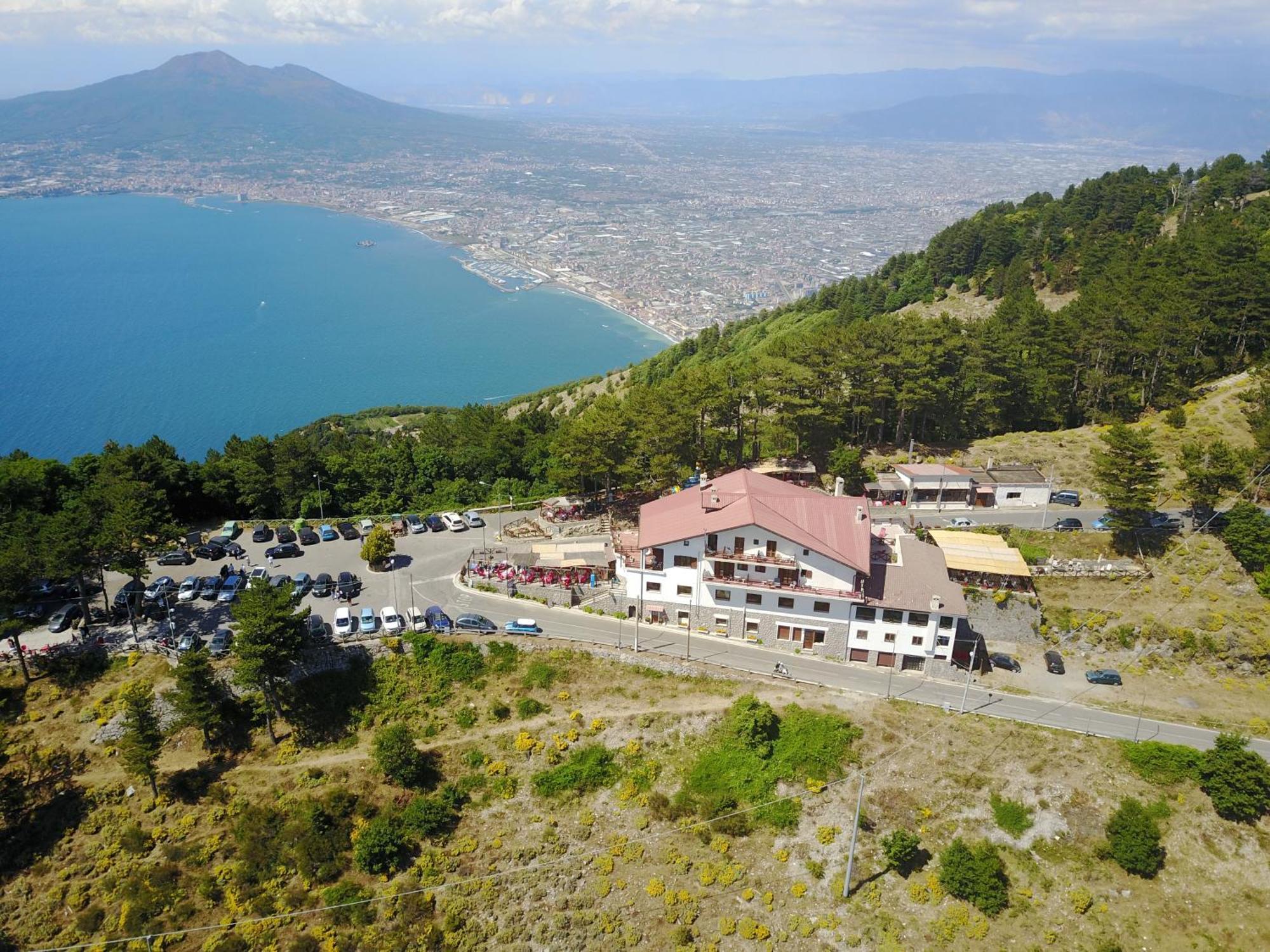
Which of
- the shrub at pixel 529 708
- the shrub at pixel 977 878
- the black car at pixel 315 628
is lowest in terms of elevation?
the shrub at pixel 977 878

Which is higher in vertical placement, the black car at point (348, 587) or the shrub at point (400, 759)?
the black car at point (348, 587)

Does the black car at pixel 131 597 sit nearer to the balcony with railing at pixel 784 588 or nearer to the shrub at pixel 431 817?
the shrub at pixel 431 817

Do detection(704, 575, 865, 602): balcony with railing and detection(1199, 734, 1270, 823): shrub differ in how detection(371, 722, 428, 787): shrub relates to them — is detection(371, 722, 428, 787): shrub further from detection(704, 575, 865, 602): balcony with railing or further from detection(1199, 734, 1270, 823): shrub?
detection(1199, 734, 1270, 823): shrub

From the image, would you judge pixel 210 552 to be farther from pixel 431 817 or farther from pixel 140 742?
pixel 431 817

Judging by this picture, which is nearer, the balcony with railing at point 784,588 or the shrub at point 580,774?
the shrub at point 580,774

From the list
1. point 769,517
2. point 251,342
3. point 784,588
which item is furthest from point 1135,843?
point 251,342

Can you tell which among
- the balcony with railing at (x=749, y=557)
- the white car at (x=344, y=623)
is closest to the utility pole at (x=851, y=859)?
the balcony with railing at (x=749, y=557)

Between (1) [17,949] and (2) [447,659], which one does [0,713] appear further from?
(2) [447,659]
